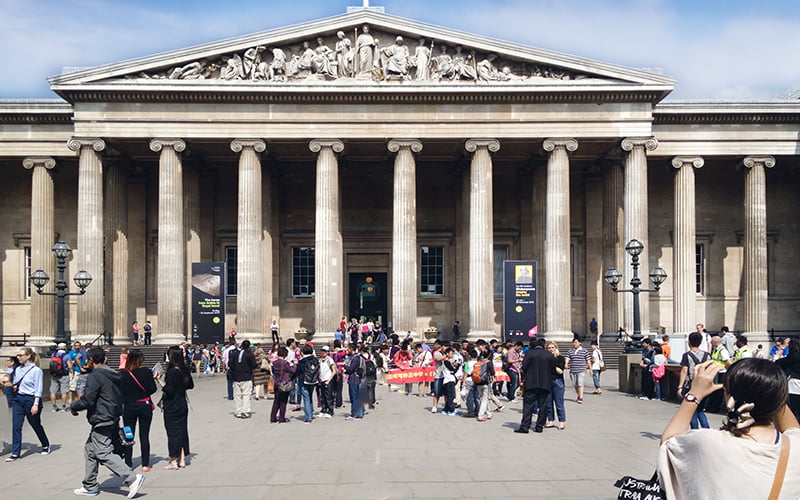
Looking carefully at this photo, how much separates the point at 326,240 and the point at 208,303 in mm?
6231

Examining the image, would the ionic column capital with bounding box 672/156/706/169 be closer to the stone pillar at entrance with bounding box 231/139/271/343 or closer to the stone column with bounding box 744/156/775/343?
the stone column with bounding box 744/156/775/343

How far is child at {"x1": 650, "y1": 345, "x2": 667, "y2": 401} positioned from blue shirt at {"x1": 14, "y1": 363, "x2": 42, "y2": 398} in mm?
15231

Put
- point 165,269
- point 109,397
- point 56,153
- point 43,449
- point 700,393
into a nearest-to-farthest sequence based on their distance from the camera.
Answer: point 700,393
point 109,397
point 43,449
point 165,269
point 56,153

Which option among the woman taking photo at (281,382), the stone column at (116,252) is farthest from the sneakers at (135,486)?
the stone column at (116,252)

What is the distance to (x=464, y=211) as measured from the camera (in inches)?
1596

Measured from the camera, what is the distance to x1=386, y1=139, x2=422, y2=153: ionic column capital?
3683cm

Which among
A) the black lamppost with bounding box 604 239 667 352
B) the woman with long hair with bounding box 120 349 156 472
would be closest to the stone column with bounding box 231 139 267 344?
the black lamppost with bounding box 604 239 667 352

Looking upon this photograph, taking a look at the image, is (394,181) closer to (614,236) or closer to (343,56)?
(343,56)

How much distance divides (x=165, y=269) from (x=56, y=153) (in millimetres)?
8204

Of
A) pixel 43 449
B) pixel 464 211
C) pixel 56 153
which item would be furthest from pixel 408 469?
pixel 56 153

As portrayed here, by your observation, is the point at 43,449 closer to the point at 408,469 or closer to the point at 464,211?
the point at 408,469

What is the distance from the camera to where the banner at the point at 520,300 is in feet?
108

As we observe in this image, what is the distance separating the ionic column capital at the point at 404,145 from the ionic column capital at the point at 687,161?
12.3 metres

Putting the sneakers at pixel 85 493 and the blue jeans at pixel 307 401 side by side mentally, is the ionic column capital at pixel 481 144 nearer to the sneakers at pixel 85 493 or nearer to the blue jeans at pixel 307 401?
the blue jeans at pixel 307 401
